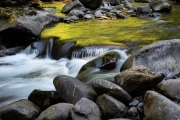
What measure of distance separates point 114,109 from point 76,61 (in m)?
3.47

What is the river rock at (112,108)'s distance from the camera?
13.1ft

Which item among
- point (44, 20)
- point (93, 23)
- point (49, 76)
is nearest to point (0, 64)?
point (49, 76)

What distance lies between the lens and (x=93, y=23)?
11.2 metres

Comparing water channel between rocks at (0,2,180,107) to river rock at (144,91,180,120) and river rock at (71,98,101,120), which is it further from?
river rock at (144,91,180,120)

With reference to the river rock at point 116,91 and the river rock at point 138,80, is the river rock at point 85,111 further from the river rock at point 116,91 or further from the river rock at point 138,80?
the river rock at point 138,80

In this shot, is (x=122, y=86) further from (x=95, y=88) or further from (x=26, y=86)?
(x=26, y=86)

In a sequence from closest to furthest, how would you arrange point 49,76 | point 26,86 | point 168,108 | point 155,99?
point 168,108, point 155,99, point 26,86, point 49,76

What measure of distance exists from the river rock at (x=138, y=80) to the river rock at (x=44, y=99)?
3.77ft

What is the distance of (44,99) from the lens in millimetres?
4672

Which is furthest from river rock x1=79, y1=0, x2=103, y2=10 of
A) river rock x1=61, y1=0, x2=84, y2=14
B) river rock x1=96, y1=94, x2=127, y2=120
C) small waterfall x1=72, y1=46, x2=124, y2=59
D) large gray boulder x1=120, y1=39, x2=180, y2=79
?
river rock x1=96, y1=94, x2=127, y2=120

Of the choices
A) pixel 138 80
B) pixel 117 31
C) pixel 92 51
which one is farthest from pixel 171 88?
pixel 117 31

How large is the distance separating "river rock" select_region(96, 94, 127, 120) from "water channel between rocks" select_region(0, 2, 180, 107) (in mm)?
1575

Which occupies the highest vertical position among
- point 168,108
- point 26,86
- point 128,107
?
point 168,108

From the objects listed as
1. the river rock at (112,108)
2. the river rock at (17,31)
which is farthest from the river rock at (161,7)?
the river rock at (112,108)
